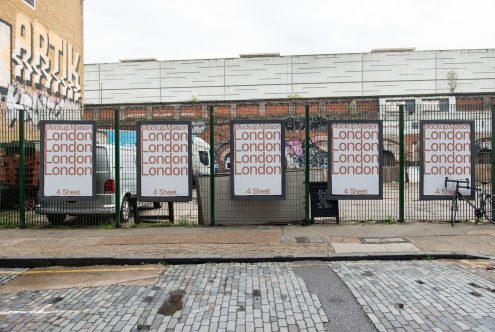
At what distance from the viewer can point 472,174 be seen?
9922mm

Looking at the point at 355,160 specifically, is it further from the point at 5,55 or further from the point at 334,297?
the point at 5,55

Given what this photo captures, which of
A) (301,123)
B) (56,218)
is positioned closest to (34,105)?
(56,218)

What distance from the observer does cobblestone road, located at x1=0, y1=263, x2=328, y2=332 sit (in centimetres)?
429

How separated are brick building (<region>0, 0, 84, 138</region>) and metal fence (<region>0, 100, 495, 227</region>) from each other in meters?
2.55

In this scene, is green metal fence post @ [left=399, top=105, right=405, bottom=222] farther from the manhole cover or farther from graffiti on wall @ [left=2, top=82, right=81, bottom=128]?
graffiti on wall @ [left=2, top=82, right=81, bottom=128]

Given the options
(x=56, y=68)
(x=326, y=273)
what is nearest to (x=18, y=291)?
(x=326, y=273)

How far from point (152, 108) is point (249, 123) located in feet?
67.1

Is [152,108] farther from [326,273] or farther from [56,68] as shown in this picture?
[326,273]

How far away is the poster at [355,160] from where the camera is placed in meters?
9.71

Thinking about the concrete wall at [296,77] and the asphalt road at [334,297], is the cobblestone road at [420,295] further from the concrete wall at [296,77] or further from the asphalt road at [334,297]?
the concrete wall at [296,77]

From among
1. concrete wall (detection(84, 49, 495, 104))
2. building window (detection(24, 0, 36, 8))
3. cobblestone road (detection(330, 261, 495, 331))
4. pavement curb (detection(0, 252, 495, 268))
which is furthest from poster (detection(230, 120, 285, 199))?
concrete wall (detection(84, 49, 495, 104))

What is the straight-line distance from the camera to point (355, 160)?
9.75 m

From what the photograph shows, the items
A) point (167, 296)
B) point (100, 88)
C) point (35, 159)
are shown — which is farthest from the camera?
point (100, 88)

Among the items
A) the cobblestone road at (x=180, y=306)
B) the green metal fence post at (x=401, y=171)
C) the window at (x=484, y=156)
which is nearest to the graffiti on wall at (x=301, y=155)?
the green metal fence post at (x=401, y=171)
